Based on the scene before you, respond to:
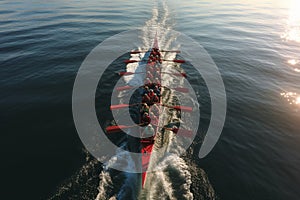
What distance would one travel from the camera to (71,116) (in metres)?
20.4

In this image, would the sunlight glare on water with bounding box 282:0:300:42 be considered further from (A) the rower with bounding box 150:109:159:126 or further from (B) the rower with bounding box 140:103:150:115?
(A) the rower with bounding box 150:109:159:126

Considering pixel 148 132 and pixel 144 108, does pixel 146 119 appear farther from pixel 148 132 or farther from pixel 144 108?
pixel 148 132

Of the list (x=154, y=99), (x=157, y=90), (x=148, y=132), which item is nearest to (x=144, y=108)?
(x=154, y=99)

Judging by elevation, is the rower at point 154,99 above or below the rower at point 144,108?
above

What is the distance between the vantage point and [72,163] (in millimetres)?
15305

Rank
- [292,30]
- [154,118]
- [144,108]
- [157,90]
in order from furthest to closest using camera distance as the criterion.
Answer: [292,30]
[157,90]
[144,108]
[154,118]

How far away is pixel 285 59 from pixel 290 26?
3403 cm

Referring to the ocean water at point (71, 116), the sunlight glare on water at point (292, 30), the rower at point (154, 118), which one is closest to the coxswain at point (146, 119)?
the rower at point (154, 118)

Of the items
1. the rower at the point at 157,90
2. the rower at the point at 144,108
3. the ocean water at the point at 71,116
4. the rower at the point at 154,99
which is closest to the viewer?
the ocean water at the point at 71,116

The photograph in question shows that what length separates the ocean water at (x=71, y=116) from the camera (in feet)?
46.8

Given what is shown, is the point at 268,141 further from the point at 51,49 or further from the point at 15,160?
the point at 51,49

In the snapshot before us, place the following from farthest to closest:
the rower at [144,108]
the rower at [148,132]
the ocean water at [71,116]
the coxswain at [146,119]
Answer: the rower at [144,108] < the coxswain at [146,119] < the rower at [148,132] < the ocean water at [71,116]

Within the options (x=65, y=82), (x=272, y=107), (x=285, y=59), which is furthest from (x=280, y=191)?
(x=285, y=59)

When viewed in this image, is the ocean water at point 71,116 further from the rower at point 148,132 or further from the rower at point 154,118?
the rower at point 154,118
